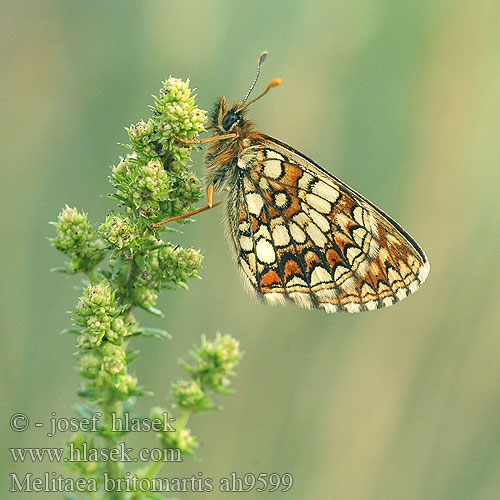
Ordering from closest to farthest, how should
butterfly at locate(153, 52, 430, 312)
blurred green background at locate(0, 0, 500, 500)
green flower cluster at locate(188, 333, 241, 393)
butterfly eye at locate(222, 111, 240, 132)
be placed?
1. green flower cluster at locate(188, 333, 241, 393)
2. butterfly at locate(153, 52, 430, 312)
3. butterfly eye at locate(222, 111, 240, 132)
4. blurred green background at locate(0, 0, 500, 500)

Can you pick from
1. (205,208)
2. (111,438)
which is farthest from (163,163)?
(111,438)

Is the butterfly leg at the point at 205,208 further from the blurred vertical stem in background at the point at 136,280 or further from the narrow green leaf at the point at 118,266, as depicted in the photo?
the narrow green leaf at the point at 118,266

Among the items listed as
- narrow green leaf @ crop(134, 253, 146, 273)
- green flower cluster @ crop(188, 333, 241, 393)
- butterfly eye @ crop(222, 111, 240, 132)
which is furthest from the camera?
butterfly eye @ crop(222, 111, 240, 132)

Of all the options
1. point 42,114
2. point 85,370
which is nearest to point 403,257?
point 85,370

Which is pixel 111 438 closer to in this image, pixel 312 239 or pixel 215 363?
pixel 215 363

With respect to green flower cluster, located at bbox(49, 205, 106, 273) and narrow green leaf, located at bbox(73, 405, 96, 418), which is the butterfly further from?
narrow green leaf, located at bbox(73, 405, 96, 418)

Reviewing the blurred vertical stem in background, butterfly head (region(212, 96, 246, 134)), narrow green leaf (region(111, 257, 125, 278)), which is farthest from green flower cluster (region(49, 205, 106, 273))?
butterfly head (region(212, 96, 246, 134))

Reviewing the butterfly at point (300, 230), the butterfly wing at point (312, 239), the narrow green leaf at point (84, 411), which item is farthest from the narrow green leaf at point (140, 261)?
the butterfly wing at point (312, 239)
